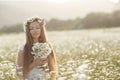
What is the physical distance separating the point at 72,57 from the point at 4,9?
211 ft

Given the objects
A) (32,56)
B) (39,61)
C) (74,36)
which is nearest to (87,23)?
(74,36)

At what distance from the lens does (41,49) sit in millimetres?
7172

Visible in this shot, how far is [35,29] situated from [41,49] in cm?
44

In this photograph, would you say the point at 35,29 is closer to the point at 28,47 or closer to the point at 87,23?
the point at 28,47

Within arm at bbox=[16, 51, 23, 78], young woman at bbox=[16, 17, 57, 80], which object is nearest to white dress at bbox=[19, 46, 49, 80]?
young woman at bbox=[16, 17, 57, 80]

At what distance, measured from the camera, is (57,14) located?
7344cm

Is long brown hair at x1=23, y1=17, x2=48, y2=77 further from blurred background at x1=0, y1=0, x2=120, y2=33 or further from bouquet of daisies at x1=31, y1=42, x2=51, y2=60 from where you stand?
blurred background at x1=0, y1=0, x2=120, y2=33

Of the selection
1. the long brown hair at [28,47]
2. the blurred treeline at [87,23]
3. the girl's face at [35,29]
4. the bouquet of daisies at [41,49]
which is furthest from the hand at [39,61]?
the blurred treeline at [87,23]

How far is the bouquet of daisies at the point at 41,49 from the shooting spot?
7.18 metres

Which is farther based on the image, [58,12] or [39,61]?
[58,12]

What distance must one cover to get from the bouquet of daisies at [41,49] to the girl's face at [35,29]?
0.28 m

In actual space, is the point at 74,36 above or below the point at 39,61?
below

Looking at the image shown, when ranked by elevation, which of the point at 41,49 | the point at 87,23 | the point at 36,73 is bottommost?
the point at 87,23

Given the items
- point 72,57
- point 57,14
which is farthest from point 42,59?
point 57,14
